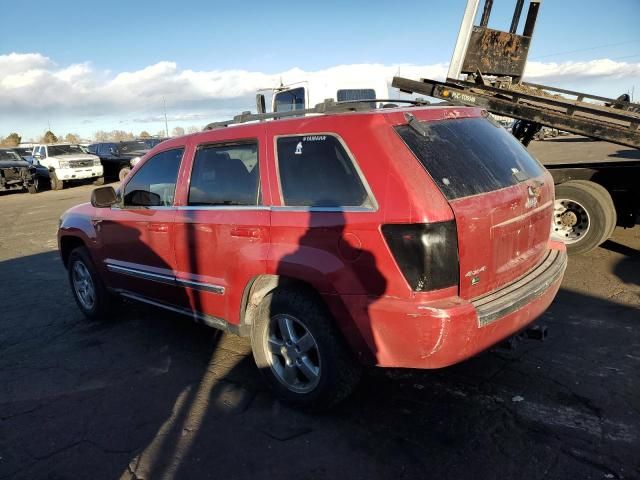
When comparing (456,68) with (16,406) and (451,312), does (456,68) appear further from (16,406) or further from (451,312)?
(16,406)

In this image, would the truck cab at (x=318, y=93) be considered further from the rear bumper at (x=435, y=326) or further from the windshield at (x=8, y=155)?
the windshield at (x=8, y=155)

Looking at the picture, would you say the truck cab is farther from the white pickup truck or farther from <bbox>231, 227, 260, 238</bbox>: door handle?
the white pickup truck

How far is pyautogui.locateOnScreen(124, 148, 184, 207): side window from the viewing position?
398cm

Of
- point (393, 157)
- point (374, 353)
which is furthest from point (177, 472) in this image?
point (393, 157)

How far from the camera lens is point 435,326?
251cm

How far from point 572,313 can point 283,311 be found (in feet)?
9.46

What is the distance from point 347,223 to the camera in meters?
2.71

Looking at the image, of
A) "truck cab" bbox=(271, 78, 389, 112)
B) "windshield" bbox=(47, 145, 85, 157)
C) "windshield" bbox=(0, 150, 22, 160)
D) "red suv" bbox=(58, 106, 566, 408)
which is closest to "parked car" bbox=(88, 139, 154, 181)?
"windshield" bbox=(47, 145, 85, 157)

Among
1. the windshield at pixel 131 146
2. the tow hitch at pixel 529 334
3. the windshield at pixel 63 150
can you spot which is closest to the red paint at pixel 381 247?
the tow hitch at pixel 529 334

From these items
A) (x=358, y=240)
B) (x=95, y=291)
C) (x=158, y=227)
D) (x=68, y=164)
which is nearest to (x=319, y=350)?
(x=358, y=240)

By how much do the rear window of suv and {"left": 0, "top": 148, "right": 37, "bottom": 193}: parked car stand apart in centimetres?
2178

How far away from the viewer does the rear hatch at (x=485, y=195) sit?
267 cm

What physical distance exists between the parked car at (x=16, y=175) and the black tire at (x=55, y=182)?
84 centimetres

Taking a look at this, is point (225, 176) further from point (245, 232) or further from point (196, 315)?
point (196, 315)
